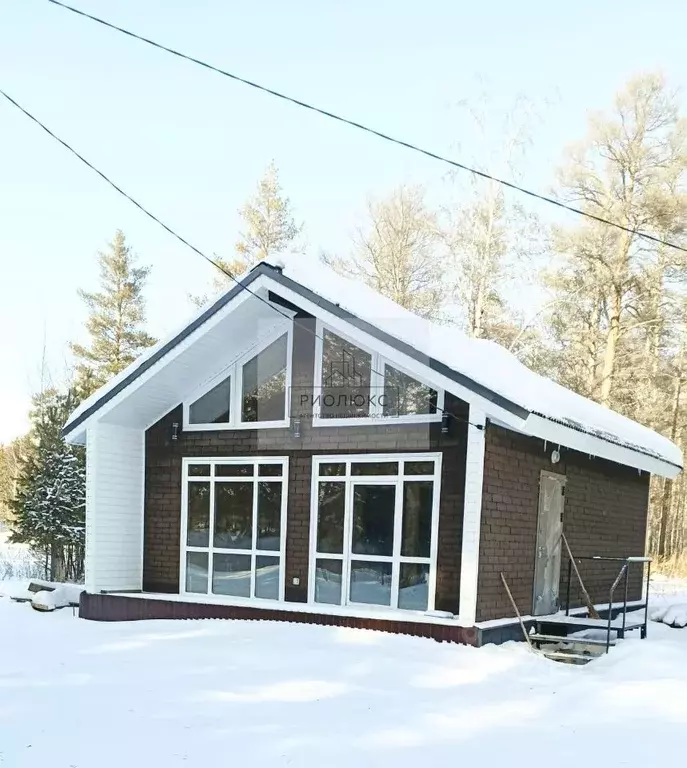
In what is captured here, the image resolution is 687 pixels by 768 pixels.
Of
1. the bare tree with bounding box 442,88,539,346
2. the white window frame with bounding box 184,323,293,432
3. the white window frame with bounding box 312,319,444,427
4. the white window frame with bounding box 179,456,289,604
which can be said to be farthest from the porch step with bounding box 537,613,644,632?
the bare tree with bounding box 442,88,539,346

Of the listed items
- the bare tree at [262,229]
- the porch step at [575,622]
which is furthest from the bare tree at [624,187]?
the porch step at [575,622]

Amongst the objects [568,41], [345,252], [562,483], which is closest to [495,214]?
[345,252]

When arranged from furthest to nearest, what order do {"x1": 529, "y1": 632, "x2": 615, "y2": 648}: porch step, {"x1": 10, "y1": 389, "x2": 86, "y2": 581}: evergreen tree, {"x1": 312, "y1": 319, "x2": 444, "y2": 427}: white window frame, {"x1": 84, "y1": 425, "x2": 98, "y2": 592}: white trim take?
{"x1": 10, "y1": 389, "x2": 86, "y2": 581}: evergreen tree → {"x1": 84, "y1": 425, "x2": 98, "y2": 592}: white trim → {"x1": 312, "y1": 319, "x2": 444, "y2": 427}: white window frame → {"x1": 529, "y1": 632, "x2": 615, "y2": 648}: porch step

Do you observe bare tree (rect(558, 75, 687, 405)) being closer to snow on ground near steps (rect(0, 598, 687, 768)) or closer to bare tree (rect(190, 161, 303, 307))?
bare tree (rect(190, 161, 303, 307))

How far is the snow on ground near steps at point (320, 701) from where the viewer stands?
510 centimetres

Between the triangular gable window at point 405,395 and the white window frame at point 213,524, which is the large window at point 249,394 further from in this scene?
the triangular gable window at point 405,395

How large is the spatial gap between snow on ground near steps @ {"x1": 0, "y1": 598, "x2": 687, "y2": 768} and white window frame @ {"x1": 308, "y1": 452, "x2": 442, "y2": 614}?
71cm

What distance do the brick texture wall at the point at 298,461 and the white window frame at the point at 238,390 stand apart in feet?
0.27

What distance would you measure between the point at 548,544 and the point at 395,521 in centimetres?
241

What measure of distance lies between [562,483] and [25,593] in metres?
8.88

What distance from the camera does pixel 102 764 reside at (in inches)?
188

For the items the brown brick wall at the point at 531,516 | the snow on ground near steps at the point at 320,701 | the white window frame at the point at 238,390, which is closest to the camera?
the snow on ground near steps at the point at 320,701

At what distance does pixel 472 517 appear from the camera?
8320mm

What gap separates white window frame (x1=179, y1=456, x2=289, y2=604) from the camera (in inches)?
392
